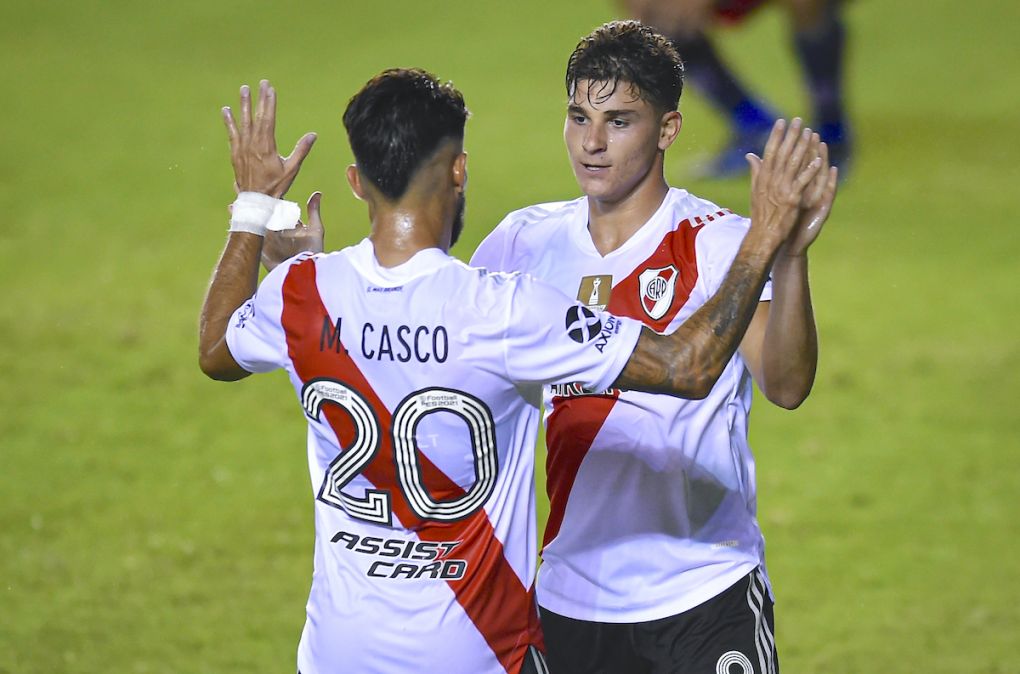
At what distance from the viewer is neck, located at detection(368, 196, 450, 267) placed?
313 centimetres

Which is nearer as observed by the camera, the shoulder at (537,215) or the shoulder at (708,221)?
the shoulder at (708,221)

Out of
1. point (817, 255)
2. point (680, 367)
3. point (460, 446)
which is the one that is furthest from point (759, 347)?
point (817, 255)

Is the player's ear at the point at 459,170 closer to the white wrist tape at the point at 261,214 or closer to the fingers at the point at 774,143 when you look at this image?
the white wrist tape at the point at 261,214

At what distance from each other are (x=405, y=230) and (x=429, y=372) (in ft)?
1.07

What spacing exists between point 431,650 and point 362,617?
0.17 meters

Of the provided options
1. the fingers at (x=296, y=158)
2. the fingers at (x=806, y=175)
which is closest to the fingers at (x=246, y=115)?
the fingers at (x=296, y=158)

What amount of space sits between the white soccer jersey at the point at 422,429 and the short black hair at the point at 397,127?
19cm

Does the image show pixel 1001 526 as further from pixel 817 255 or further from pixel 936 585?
pixel 817 255

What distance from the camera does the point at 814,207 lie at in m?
3.33

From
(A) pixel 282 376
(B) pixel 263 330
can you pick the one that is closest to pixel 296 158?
(B) pixel 263 330

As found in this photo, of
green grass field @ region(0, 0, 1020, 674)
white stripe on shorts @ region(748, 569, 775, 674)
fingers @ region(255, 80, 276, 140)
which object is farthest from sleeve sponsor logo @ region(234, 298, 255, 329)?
green grass field @ region(0, 0, 1020, 674)

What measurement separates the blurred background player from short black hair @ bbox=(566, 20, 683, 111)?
851cm

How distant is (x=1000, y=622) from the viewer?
616cm

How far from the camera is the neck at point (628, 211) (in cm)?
396
